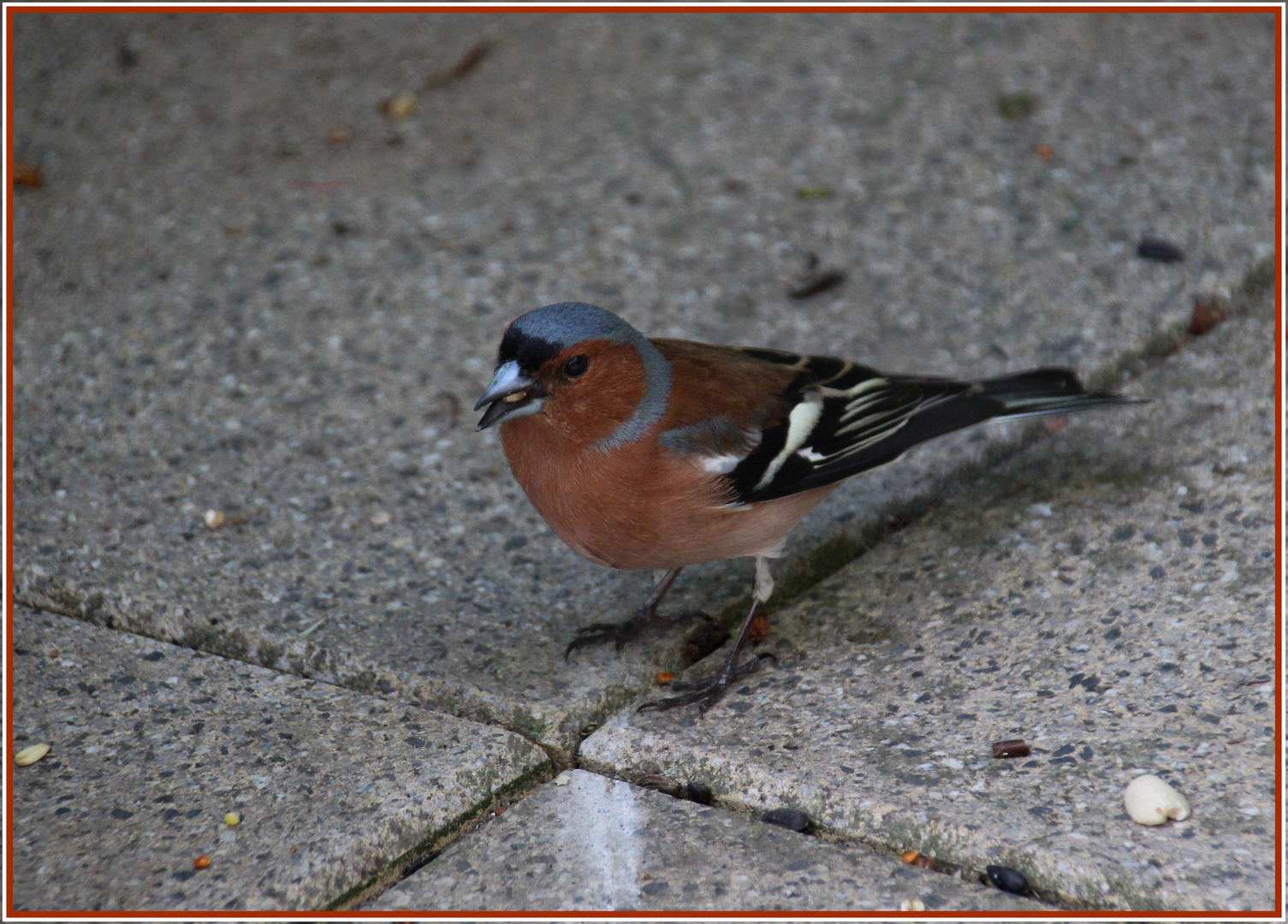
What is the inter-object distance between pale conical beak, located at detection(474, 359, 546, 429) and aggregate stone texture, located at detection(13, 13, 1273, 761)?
2.12ft

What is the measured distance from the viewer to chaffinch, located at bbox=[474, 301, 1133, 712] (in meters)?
3.01

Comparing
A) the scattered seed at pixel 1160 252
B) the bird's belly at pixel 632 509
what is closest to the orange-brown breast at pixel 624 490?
the bird's belly at pixel 632 509

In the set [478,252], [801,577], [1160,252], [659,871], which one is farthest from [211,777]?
[1160,252]

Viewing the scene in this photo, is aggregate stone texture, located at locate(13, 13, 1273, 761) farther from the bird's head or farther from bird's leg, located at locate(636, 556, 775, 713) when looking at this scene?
the bird's head

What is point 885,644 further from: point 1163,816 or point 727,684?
point 1163,816

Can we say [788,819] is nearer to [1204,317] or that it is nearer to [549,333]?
[549,333]

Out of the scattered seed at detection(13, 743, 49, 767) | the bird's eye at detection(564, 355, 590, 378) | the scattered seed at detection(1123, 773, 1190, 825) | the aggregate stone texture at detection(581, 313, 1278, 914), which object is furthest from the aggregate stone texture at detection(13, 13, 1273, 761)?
the scattered seed at detection(1123, 773, 1190, 825)

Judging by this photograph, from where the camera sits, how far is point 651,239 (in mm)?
4754

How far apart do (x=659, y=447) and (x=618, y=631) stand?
1.78ft

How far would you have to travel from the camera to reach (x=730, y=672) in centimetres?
312

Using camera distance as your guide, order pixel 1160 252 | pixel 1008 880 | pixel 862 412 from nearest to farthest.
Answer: pixel 1008 880 < pixel 862 412 < pixel 1160 252

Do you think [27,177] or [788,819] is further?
[27,177]

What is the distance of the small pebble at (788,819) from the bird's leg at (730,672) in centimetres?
40

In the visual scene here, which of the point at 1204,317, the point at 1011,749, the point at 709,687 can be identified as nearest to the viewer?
the point at 1011,749
